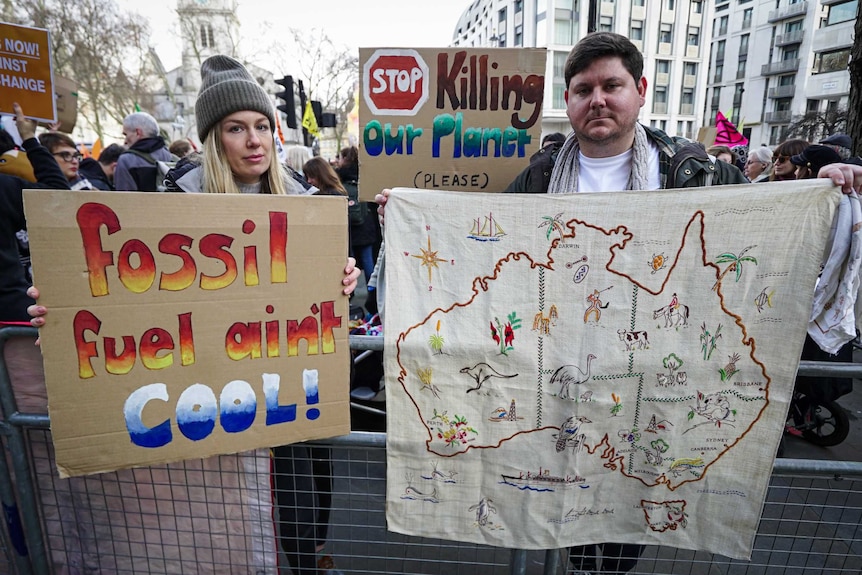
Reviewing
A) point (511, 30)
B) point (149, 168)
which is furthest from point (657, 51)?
point (149, 168)

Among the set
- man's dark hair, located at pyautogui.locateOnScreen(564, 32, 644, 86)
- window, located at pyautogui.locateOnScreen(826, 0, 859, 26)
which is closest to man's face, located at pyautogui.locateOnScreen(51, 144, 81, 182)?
man's dark hair, located at pyautogui.locateOnScreen(564, 32, 644, 86)

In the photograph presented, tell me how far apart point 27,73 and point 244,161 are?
2.71m

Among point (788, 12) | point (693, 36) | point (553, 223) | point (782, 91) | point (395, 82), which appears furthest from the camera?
point (782, 91)

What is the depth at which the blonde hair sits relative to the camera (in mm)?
1810

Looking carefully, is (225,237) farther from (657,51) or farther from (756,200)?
Answer: (657,51)

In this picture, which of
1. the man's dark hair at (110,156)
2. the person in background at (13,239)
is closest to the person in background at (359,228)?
A: the man's dark hair at (110,156)

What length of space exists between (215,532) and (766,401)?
2.06 meters

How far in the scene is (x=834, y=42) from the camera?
4041cm

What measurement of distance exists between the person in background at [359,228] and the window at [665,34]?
1784 inches

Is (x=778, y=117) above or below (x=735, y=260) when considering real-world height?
above

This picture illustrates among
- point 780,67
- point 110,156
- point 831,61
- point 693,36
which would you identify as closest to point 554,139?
point 110,156

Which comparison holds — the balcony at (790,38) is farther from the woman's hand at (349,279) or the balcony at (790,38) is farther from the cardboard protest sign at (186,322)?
the cardboard protest sign at (186,322)

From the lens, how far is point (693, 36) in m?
41.8

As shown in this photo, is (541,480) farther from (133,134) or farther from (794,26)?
(794,26)
